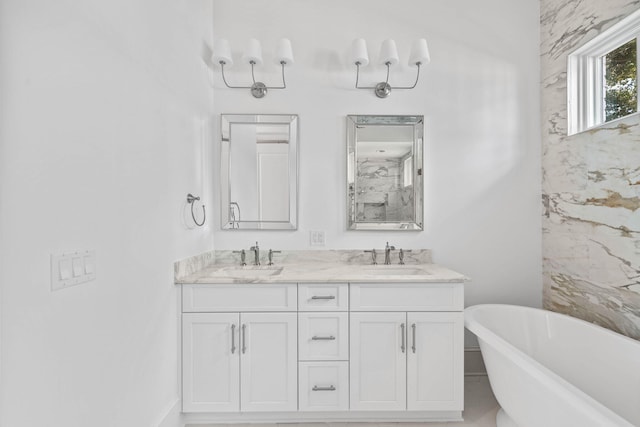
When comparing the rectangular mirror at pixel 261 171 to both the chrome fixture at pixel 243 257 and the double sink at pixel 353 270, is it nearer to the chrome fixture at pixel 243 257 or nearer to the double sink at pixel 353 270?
the chrome fixture at pixel 243 257

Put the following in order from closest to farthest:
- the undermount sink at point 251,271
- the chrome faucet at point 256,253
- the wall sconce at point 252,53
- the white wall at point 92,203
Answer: the white wall at point 92,203, the undermount sink at point 251,271, the wall sconce at point 252,53, the chrome faucet at point 256,253

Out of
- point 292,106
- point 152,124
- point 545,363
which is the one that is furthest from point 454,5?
point 545,363

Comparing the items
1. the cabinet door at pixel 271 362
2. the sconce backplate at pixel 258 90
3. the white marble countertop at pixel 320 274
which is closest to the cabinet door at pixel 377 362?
the white marble countertop at pixel 320 274

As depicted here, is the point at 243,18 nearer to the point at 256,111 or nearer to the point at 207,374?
the point at 256,111

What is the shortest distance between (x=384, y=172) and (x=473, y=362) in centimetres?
154

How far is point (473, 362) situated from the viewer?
246 centimetres

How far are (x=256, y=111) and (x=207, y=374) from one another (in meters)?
1.77

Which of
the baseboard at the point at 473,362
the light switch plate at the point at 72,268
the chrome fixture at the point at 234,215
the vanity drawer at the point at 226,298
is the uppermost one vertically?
the chrome fixture at the point at 234,215

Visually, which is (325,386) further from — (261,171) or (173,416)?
(261,171)

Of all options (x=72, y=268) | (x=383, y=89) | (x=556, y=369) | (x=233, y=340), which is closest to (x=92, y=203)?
(x=72, y=268)

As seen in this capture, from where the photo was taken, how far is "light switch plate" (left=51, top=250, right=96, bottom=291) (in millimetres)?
1038

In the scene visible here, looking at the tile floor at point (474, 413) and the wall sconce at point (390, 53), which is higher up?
the wall sconce at point (390, 53)

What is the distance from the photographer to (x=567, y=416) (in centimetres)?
118

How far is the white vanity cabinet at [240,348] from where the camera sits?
1.90 meters
